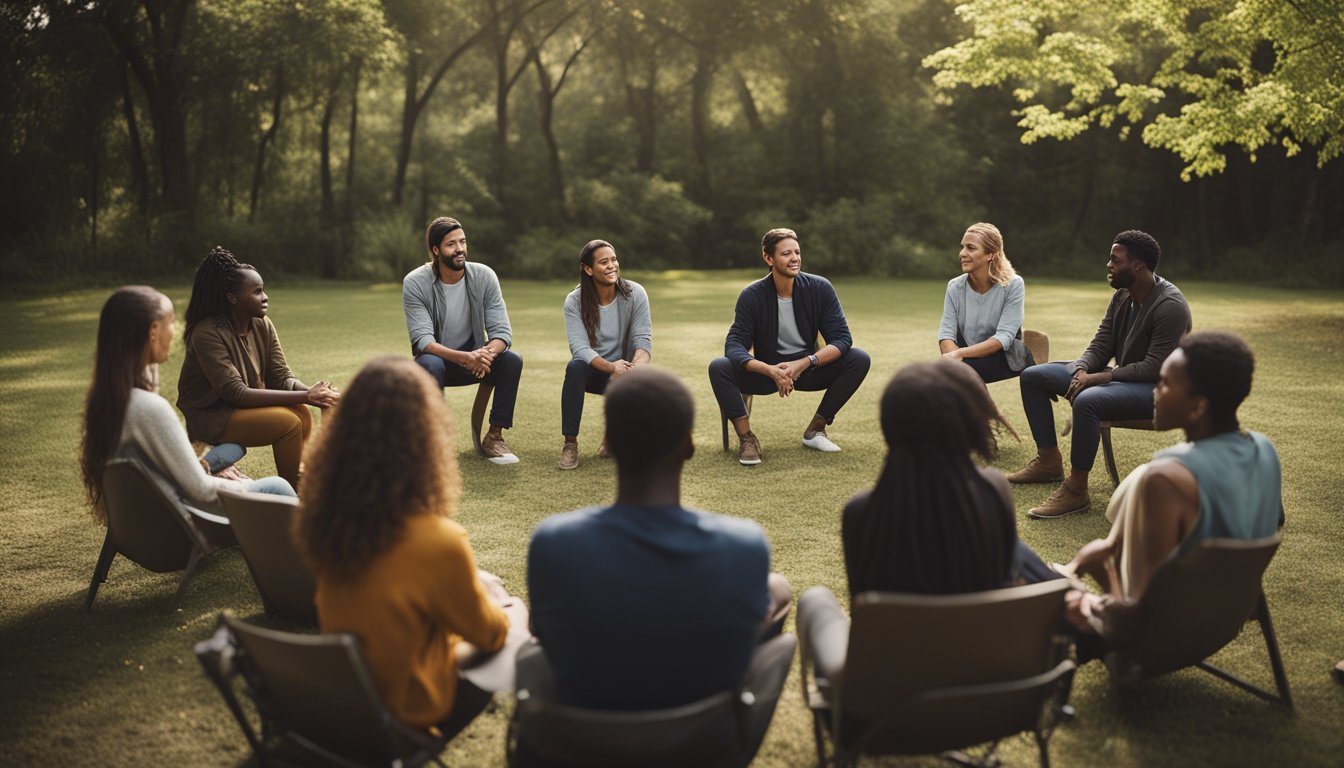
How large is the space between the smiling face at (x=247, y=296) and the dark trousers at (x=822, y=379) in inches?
117

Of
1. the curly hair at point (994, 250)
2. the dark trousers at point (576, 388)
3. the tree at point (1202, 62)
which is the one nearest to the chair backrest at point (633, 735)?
the dark trousers at point (576, 388)

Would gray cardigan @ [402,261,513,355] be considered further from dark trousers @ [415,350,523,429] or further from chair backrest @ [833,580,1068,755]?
chair backrest @ [833,580,1068,755]

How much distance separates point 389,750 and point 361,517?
1.76 feet

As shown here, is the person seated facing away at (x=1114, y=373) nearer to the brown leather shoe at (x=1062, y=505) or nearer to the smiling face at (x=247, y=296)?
the brown leather shoe at (x=1062, y=505)

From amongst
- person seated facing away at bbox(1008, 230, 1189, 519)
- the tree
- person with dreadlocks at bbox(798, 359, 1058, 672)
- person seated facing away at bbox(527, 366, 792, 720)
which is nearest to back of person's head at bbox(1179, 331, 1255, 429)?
person with dreadlocks at bbox(798, 359, 1058, 672)

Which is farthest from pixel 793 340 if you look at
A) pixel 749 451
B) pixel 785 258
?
pixel 749 451

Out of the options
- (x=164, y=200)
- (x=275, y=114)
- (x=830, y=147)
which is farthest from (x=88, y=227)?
(x=830, y=147)

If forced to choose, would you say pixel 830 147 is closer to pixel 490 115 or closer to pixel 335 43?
pixel 490 115

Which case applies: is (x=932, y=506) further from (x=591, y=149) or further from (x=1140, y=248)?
(x=591, y=149)

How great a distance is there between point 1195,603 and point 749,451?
4.07 m

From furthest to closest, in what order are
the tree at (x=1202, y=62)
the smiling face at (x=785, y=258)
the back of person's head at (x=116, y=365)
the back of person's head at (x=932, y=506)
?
the tree at (x=1202, y=62) → the smiling face at (x=785, y=258) → the back of person's head at (x=116, y=365) → the back of person's head at (x=932, y=506)

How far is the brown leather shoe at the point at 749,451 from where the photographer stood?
6.71 m

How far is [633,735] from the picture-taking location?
6.93 feet

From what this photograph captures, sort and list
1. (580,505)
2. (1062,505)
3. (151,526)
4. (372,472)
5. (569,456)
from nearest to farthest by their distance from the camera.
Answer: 1. (372,472)
2. (151,526)
3. (1062,505)
4. (580,505)
5. (569,456)
